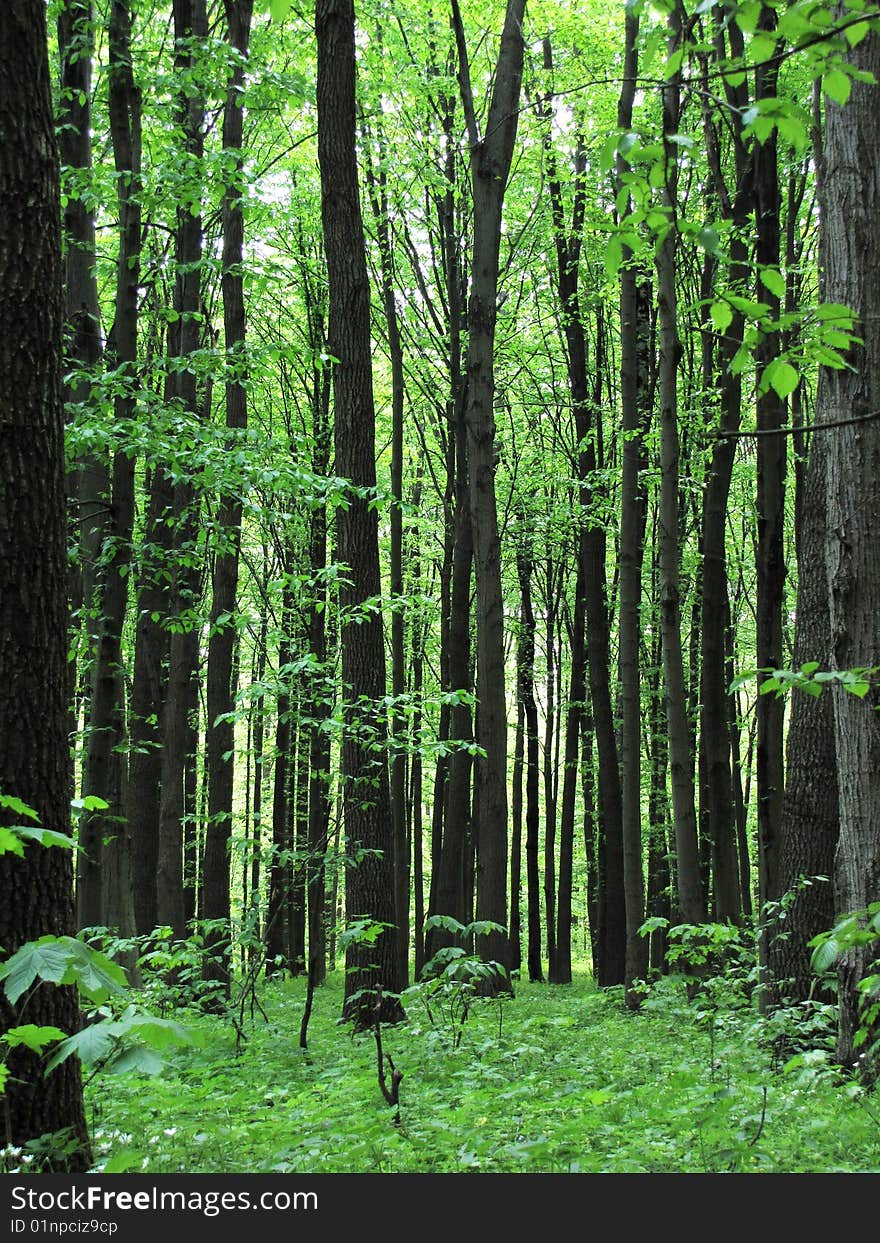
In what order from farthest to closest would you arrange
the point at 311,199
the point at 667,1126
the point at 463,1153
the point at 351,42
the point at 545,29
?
the point at 311,199 < the point at 545,29 < the point at 351,42 < the point at 667,1126 < the point at 463,1153

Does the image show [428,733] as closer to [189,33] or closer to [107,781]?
[107,781]

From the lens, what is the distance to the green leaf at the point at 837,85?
2865mm

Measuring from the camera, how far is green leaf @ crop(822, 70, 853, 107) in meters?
2.87

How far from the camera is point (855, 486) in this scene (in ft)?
16.6

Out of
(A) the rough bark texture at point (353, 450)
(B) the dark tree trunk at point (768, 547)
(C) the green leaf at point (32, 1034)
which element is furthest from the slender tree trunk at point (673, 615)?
(C) the green leaf at point (32, 1034)

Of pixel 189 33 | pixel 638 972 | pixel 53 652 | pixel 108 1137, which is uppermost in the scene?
pixel 189 33

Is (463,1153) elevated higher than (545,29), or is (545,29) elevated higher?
(545,29)

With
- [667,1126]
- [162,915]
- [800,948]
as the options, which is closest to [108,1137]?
[667,1126]

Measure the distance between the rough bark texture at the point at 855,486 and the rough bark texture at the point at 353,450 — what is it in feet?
13.4

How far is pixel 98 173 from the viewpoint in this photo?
26.0ft

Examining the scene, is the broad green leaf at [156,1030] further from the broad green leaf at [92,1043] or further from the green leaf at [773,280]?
the green leaf at [773,280]

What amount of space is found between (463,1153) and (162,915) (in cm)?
788

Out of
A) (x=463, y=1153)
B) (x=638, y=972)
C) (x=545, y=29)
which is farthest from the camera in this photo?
(x=545, y=29)

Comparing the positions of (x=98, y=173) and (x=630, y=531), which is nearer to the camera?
(x=98, y=173)
